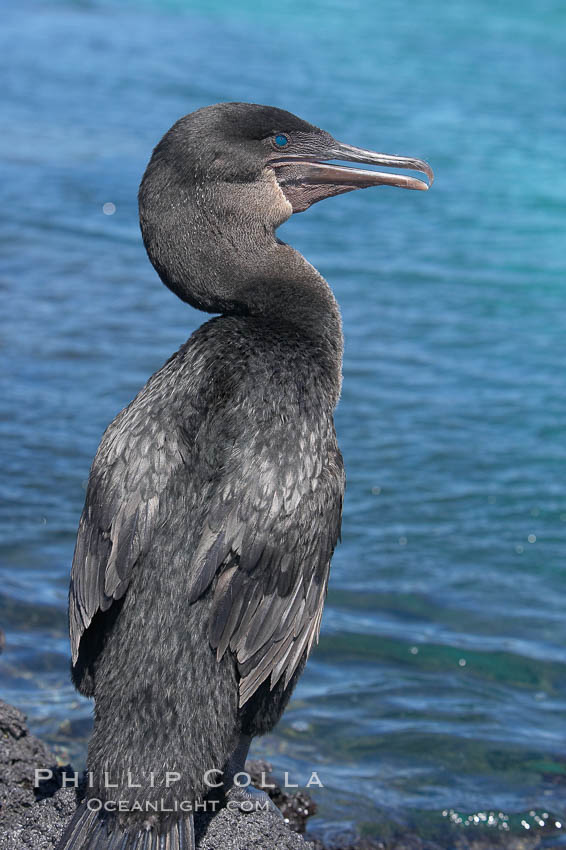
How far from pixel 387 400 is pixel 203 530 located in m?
5.58

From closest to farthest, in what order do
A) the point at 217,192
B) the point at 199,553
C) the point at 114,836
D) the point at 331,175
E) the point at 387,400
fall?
the point at 114,836 → the point at 199,553 → the point at 217,192 → the point at 331,175 → the point at 387,400

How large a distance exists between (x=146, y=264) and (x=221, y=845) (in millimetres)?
8545

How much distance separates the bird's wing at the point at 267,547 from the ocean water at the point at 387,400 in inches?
56.6

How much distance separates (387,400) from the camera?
8.65 meters

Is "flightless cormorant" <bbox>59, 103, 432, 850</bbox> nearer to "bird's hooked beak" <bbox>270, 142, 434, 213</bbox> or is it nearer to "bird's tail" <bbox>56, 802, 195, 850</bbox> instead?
"bird's tail" <bbox>56, 802, 195, 850</bbox>

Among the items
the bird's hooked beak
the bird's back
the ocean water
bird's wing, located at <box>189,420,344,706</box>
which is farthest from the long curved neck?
the ocean water

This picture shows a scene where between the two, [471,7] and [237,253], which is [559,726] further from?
[471,7]

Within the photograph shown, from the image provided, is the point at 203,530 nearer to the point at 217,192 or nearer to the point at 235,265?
the point at 235,265

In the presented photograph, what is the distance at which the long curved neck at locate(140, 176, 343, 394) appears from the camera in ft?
12.0

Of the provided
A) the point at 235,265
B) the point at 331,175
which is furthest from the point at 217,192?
the point at 331,175

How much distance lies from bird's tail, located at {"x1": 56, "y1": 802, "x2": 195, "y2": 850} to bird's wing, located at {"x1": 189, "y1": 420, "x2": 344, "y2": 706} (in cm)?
40

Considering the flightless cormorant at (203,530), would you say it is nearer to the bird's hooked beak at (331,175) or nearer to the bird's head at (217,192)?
the bird's head at (217,192)

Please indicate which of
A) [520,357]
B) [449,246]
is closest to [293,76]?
[449,246]

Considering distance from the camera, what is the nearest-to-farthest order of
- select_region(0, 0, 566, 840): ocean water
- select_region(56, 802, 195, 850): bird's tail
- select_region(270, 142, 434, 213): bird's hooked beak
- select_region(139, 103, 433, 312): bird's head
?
select_region(56, 802, 195, 850): bird's tail, select_region(139, 103, 433, 312): bird's head, select_region(270, 142, 434, 213): bird's hooked beak, select_region(0, 0, 566, 840): ocean water
